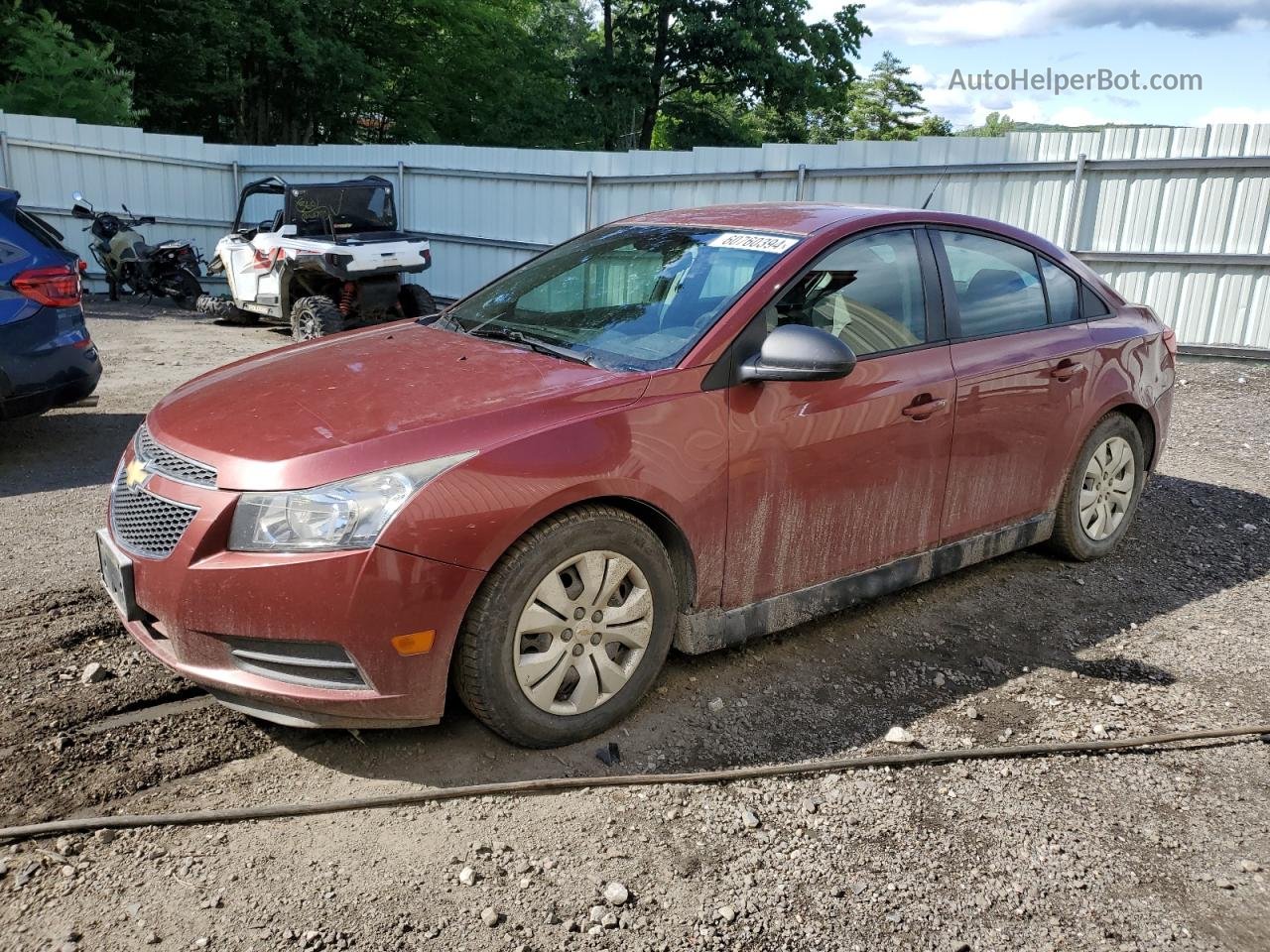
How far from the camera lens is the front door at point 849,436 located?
3641mm

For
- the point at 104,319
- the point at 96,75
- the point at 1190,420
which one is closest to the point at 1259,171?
the point at 1190,420

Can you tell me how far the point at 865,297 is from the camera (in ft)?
13.3

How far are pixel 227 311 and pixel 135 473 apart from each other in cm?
1111

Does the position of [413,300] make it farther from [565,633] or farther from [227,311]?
[565,633]

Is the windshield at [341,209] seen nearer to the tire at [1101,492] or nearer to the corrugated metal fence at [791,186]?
the corrugated metal fence at [791,186]

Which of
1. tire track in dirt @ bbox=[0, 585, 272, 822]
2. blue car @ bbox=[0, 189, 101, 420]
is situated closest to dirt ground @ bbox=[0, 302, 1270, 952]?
tire track in dirt @ bbox=[0, 585, 272, 822]

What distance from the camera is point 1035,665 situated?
4.21m

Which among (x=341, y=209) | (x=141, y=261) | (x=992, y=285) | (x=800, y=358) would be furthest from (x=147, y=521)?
(x=141, y=261)

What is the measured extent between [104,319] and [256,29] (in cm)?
1322

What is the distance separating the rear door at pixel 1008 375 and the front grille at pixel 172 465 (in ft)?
9.16

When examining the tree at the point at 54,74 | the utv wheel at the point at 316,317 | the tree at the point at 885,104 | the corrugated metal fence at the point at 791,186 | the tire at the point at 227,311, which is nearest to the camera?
the corrugated metal fence at the point at 791,186

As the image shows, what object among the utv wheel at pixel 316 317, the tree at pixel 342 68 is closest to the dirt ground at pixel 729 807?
the utv wheel at pixel 316 317

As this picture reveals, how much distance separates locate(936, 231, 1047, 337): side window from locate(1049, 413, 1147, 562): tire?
736 millimetres

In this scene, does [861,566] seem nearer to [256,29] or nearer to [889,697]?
[889,697]
